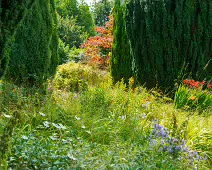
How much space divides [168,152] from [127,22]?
4.25 metres

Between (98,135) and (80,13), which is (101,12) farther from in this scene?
(98,135)

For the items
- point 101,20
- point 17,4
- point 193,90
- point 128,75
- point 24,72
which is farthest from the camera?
point 101,20

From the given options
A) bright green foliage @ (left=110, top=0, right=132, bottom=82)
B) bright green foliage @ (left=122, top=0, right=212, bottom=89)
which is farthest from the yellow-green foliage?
bright green foliage @ (left=122, top=0, right=212, bottom=89)

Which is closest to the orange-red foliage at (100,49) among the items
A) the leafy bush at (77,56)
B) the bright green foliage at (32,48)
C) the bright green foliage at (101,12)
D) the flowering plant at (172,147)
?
the leafy bush at (77,56)

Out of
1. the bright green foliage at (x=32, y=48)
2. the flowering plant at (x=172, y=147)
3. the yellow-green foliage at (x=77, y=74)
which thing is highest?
the bright green foliage at (x=32, y=48)

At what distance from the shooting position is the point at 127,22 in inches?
279

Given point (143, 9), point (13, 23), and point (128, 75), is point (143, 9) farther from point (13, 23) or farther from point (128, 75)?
point (13, 23)

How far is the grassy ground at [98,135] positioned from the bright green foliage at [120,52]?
2.57 m

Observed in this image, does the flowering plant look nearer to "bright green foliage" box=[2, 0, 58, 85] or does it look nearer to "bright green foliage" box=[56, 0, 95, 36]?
"bright green foliage" box=[2, 0, 58, 85]

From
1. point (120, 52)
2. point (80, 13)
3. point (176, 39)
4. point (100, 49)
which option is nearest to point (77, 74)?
point (120, 52)

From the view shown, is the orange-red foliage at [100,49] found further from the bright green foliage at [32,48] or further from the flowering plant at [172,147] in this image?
the flowering plant at [172,147]

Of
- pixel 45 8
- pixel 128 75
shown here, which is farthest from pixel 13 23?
pixel 128 75

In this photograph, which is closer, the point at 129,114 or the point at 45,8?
the point at 129,114

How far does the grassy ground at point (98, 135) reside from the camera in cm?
260
